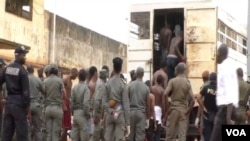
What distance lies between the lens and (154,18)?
1489 cm

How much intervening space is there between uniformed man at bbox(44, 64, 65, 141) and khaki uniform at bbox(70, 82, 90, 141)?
13.4 inches

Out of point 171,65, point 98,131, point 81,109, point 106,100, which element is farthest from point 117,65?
point 171,65

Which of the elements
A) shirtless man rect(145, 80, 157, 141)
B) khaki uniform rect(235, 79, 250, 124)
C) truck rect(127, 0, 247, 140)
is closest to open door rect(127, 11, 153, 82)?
truck rect(127, 0, 247, 140)

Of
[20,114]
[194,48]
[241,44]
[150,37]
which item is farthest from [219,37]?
[20,114]

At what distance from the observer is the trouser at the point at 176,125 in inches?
448

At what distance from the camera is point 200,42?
13859 millimetres

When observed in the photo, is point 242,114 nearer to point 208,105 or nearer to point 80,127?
point 208,105

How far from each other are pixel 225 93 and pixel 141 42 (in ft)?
22.0

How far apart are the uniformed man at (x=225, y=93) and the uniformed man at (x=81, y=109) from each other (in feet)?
12.5

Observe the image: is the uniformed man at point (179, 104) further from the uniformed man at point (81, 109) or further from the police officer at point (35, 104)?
the police officer at point (35, 104)

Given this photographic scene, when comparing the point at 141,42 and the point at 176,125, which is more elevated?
the point at 141,42

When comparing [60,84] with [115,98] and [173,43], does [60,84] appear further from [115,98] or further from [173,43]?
[173,43]

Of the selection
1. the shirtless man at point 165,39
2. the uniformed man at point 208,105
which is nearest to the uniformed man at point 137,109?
the uniformed man at point 208,105

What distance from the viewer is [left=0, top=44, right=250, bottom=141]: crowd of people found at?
9.95 metres
